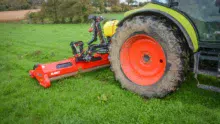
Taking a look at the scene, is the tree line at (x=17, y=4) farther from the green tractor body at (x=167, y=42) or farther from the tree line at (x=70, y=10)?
the green tractor body at (x=167, y=42)

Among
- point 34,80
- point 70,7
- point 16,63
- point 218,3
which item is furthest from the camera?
point 70,7

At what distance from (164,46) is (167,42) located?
0.09m

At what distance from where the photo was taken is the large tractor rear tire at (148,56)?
10.6ft

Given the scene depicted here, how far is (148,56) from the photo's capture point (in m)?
3.72

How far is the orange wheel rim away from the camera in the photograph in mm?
3559

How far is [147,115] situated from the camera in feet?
10.3

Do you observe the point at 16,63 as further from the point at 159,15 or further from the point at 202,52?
the point at 202,52

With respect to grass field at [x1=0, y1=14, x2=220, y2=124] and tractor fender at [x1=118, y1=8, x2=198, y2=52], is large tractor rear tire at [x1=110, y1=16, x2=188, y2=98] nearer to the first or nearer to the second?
tractor fender at [x1=118, y1=8, x2=198, y2=52]

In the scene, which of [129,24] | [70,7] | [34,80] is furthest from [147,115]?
[70,7]

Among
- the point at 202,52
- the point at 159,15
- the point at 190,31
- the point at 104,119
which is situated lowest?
the point at 104,119

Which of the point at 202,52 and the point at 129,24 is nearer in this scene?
the point at 202,52

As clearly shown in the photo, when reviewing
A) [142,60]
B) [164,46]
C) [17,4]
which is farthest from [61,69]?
[17,4]

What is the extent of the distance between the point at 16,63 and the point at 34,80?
1.80 meters

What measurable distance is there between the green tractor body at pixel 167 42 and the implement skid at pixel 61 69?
3.67 ft
